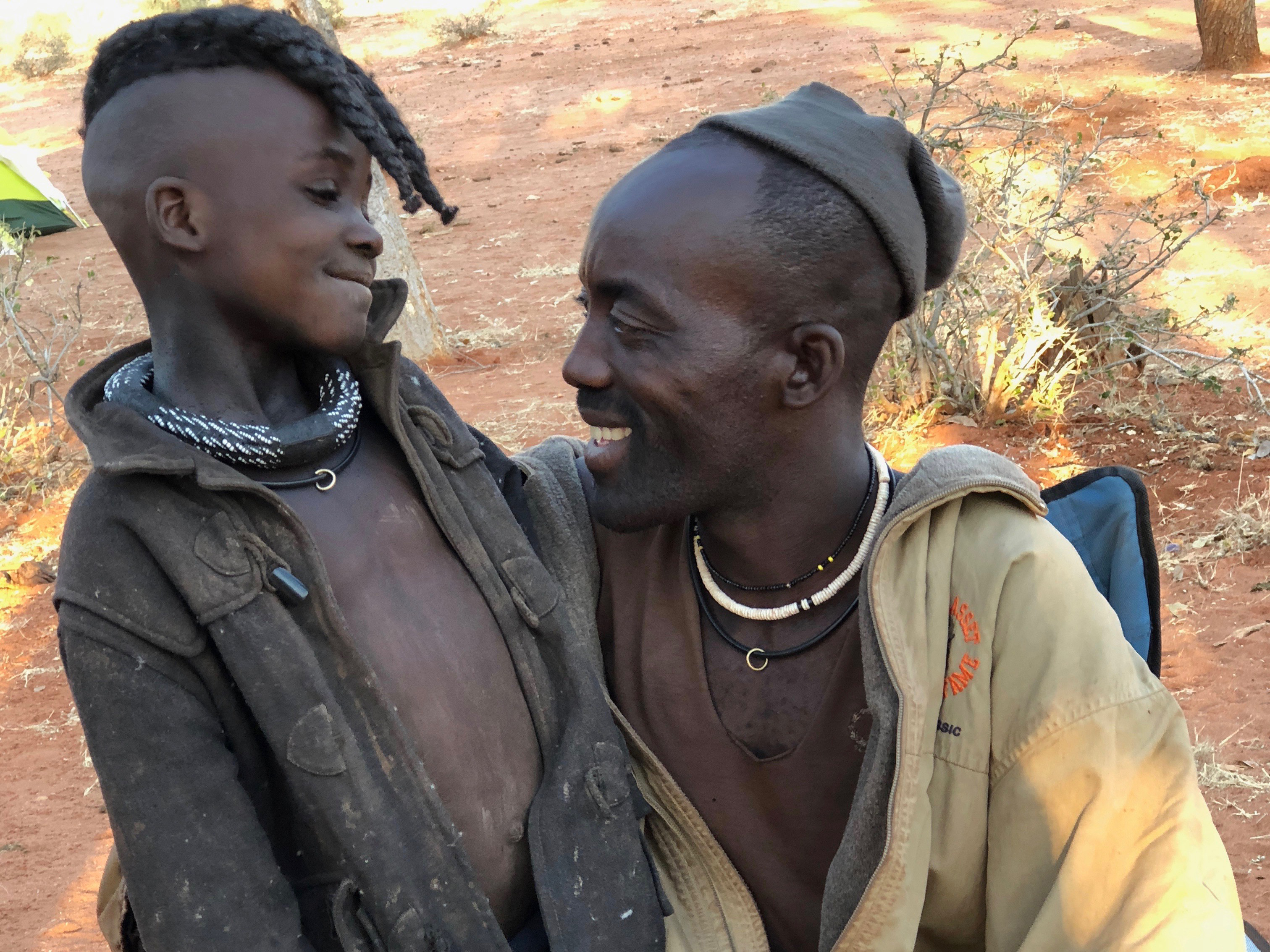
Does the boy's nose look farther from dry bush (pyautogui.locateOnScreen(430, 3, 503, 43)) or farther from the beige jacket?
dry bush (pyautogui.locateOnScreen(430, 3, 503, 43))

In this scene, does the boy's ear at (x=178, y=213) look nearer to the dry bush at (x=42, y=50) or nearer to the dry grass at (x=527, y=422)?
the dry grass at (x=527, y=422)

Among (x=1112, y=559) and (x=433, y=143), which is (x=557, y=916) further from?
(x=433, y=143)

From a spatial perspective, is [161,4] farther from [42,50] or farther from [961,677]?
[961,677]

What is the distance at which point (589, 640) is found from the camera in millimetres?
1794

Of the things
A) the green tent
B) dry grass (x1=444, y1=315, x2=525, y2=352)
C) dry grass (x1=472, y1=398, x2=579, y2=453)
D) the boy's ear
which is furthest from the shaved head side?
the green tent

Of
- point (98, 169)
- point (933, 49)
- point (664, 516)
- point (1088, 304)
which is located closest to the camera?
point (98, 169)

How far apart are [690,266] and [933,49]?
46.1 feet

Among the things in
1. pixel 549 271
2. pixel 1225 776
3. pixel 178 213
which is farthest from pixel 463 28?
pixel 178 213

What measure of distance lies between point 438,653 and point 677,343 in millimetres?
534

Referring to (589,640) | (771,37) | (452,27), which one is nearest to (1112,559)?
(589,640)

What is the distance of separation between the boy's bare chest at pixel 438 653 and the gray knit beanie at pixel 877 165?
0.71 metres

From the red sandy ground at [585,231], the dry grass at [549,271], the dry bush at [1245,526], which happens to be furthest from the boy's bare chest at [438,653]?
the dry grass at [549,271]

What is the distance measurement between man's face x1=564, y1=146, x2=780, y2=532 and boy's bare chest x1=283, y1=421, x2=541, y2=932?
28cm

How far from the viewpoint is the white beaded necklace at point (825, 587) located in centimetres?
176
